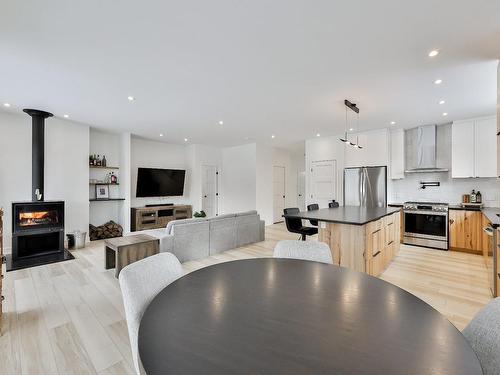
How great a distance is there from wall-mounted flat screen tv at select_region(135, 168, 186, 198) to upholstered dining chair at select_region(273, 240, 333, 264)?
604cm

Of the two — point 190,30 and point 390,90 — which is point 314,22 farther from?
point 390,90

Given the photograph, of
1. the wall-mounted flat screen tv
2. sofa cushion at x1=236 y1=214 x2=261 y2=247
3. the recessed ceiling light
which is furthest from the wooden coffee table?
the recessed ceiling light

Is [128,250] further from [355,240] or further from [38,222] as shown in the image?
[355,240]

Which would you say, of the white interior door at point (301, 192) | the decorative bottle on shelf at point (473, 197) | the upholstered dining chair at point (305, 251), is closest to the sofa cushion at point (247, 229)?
the upholstered dining chair at point (305, 251)

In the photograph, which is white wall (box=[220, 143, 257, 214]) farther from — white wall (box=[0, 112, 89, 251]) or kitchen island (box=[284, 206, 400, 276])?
kitchen island (box=[284, 206, 400, 276])

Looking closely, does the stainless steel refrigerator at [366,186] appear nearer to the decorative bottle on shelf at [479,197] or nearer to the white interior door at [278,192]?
the decorative bottle on shelf at [479,197]

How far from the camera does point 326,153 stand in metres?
6.66

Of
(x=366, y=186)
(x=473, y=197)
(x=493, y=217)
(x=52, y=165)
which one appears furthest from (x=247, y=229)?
(x=473, y=197)

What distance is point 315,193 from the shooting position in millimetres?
6883

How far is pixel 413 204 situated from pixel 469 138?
5.41ft

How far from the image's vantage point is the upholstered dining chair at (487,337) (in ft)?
2.73

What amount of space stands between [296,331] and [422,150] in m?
5.96

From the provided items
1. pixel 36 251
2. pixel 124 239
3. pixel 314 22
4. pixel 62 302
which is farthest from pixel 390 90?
pixel 36 251

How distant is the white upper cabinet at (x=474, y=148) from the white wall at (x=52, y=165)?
7966 millimetres
